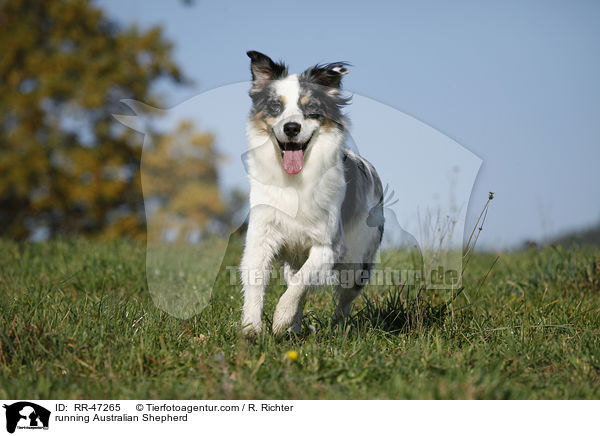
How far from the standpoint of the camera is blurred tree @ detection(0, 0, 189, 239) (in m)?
10.7

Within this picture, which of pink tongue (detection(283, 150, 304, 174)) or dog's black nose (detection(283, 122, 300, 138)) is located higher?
dog's black nose (detection(283, 122, 300, 138))

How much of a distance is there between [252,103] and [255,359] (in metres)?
1.51

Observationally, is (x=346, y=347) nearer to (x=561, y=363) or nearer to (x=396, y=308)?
→ (x=396, y=308)

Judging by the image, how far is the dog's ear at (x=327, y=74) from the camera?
9.91 feet

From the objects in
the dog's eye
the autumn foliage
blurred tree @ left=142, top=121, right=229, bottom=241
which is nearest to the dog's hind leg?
blurred tree @ left=142, top=121, right=229, bottom=241

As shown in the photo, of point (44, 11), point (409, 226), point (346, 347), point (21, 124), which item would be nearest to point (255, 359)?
point (346, 347)

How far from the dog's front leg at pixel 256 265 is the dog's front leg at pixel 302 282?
0.51ft

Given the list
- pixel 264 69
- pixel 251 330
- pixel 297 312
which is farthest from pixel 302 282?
pixel 264 69

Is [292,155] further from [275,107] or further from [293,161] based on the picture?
[275,107]

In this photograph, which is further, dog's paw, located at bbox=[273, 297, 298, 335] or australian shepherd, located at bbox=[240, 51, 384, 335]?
dog's paw, located at bbox=[273, 297, 298, 335]

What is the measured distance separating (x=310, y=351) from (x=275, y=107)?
1425mm

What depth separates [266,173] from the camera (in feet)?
9.78

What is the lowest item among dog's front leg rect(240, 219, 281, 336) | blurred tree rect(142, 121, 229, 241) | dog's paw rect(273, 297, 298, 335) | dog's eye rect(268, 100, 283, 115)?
dog's paw rect(273, 297, 298, 335)
